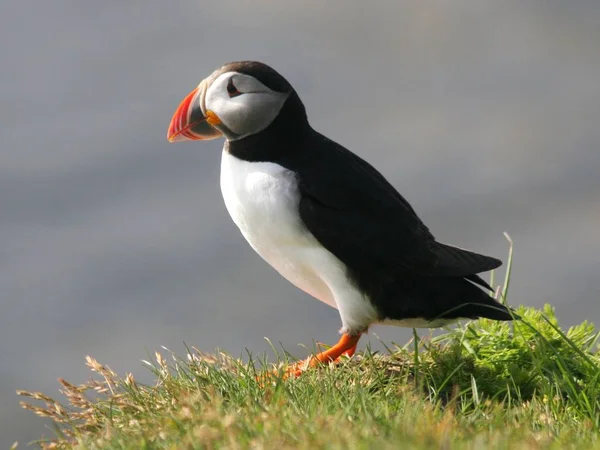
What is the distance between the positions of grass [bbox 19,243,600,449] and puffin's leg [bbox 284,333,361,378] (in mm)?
72

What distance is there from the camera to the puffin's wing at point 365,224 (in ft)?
17.4

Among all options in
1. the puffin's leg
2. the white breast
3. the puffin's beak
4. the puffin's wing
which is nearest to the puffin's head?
the puffin's beak

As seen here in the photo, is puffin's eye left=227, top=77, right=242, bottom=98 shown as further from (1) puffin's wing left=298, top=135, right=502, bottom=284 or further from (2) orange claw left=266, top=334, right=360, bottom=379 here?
(2) orange claw left=266, top=334, right=360, bottom=379

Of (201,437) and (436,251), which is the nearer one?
(201,437)

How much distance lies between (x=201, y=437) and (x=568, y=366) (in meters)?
2.72

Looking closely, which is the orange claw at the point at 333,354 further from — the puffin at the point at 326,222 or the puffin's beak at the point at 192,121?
the puffin's beak at the point at 192,121

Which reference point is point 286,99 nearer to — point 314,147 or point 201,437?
point 314,147

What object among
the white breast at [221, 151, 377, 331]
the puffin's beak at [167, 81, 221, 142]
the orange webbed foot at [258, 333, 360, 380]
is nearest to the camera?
the white breast at [221, 151, 377, 331]

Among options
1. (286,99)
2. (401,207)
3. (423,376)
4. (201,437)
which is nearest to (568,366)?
(423,376)

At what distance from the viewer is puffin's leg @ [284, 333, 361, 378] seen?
5.40 meters

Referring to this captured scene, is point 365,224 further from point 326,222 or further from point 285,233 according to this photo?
point 285,233

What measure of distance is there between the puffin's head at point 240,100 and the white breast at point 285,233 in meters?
0.21

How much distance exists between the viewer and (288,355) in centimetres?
555

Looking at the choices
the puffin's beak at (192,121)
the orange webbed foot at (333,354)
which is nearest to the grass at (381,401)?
the orange webbed foot at (333,354)
